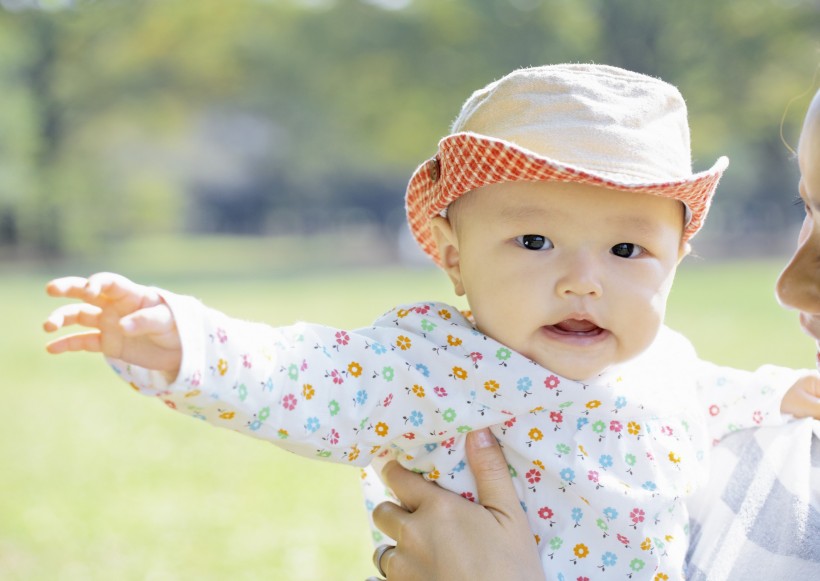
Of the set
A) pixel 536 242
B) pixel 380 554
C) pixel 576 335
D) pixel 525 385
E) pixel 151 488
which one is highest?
pixel 536 242

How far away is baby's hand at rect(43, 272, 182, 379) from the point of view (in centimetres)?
118

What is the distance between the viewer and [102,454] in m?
6.02

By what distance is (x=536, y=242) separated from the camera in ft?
5.16

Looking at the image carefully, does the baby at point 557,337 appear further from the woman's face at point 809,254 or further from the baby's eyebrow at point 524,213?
the woman's face at point 809,254

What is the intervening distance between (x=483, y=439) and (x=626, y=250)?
377 mm

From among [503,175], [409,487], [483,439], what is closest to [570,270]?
[503,175]

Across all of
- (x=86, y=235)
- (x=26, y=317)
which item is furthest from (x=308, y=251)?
(x=26, y=317)

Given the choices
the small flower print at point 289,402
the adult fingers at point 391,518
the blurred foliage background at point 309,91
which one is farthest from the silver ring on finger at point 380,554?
the blurred foliage background at point 309,91

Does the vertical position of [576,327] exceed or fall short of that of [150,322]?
it exceeds it

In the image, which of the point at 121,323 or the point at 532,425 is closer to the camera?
the point at 121,323

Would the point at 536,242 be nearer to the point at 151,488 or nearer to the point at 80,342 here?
the point at 80,342

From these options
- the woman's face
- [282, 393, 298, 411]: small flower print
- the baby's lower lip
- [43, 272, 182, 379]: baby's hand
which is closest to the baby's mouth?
the baby's lower lip

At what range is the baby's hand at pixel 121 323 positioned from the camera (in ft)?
3.87

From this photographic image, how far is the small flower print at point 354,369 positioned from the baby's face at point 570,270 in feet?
0.78
